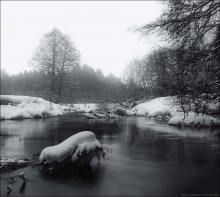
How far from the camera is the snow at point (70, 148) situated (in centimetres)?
726

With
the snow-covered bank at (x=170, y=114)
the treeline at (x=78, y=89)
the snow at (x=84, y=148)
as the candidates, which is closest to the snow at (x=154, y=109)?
the snow-covered bank at (x=170, y=114)

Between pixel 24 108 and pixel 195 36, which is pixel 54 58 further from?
pixel 195 36

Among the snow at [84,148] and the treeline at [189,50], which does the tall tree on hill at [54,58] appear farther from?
the treeline at [189,50]

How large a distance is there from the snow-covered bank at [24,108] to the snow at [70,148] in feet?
53.0

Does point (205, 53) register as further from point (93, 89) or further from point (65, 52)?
point (93, 89)

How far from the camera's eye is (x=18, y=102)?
25406mm

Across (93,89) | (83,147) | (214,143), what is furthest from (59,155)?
(93,89)

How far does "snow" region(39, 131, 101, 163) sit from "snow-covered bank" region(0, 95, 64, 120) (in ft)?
53.0

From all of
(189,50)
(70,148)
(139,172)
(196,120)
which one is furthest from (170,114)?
(70,148)

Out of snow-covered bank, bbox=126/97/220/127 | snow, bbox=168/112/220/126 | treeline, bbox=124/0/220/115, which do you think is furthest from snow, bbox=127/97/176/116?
treeline, bbox=124/0/220/115

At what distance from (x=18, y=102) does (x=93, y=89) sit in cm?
3448

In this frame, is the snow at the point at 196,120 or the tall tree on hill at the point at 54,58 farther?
the tall tree on hill at the point at 54,58

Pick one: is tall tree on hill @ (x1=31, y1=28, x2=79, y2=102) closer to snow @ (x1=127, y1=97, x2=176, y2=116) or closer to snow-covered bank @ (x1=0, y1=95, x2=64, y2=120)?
snow-covered bank @ (x1=0, y1=95, x2=64, y2=120)

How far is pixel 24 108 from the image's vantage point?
24.2 m
